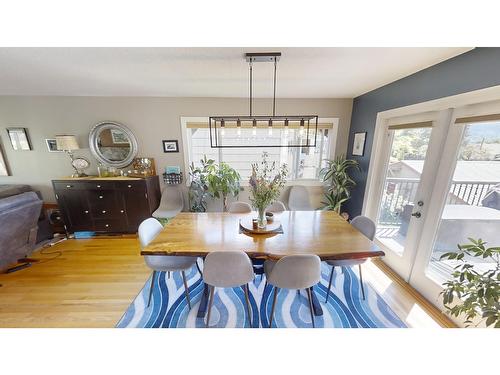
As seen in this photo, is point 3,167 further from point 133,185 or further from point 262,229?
point 262,229

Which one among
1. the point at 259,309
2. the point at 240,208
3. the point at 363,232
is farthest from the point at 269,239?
the point at 363,232

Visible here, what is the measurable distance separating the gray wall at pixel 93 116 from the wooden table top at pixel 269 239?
1.91m

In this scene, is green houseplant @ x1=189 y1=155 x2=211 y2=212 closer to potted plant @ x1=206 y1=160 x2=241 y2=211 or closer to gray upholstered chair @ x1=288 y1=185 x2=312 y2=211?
potted plant @ x1=206 y1=160 x2=241 y2=211

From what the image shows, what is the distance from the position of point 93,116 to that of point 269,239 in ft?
11.5

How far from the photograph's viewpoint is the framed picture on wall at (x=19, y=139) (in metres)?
2.91

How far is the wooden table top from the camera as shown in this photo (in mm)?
1382

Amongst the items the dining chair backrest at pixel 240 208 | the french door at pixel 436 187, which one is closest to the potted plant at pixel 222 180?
the dining chair backrest at pixel 240 208

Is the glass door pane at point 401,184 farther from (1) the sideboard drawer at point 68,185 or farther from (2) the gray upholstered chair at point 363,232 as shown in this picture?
(1) the sideboard drawer at point 68,185

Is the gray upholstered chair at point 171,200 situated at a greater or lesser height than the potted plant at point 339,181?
lesser

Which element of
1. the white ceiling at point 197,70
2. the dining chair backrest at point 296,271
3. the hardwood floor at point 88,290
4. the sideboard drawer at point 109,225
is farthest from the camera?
the sideboard drawer at point 109,225

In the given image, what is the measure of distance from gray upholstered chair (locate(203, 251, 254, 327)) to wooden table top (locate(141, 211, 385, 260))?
0.27 feet
